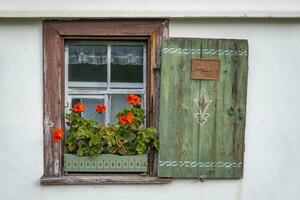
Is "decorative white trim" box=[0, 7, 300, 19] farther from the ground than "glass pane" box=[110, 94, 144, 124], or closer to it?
farther from the ground

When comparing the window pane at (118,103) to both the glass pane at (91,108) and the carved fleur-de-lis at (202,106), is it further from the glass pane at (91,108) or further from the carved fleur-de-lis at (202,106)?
the carved fleur-de-lis at (202,106)

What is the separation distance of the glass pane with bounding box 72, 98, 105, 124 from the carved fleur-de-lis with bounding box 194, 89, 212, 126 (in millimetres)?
868

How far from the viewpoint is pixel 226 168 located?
380 centimetres

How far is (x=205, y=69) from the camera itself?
3.76 meters

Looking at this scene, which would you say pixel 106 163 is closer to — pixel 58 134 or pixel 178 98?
pixel 58 134

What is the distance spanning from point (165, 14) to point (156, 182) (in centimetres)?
145

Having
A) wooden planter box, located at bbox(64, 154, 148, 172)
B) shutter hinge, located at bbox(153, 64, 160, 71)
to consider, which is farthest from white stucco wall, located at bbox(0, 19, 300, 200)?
shutter hinge, located at bbox(153, 64, 160, 71)

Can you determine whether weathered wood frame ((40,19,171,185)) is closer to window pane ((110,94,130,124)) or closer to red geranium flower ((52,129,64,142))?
red geranium flower ((52,129,64,142))

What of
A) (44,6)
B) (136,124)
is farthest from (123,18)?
(136,124)

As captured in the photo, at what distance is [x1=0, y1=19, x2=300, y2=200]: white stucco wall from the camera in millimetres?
3775

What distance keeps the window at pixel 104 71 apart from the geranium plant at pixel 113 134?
0.17m

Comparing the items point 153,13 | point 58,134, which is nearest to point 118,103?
point 58,134

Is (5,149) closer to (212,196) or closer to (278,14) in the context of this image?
(212,196)

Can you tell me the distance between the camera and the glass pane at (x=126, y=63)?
3.92 metres
